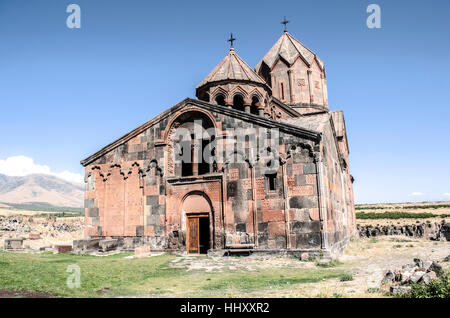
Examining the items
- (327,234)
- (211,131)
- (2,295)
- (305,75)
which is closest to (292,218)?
(327,234)

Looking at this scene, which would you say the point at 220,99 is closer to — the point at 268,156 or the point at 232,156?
the point at 232,156

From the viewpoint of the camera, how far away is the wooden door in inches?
495

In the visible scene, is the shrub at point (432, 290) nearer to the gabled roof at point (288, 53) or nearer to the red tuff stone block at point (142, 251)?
the red tuff stone block at point (142, 251)

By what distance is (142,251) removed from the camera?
1205cm

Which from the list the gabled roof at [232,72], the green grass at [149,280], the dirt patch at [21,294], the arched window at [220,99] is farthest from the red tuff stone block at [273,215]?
the dirt patch at [21,294]

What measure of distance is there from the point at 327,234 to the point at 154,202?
612 centimetres

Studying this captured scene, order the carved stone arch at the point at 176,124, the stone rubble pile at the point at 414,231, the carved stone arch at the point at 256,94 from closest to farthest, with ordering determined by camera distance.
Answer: the carved stone arch at the point at 176,124
the carved stone arch at the point at 256,94
the stone rubble pile at the point at 414,231

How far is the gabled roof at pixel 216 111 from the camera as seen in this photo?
11.1m

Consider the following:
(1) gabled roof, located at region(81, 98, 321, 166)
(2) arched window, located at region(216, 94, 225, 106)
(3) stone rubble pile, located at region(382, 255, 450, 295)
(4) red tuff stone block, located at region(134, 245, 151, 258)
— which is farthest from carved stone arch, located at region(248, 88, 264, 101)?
(3) stone rubble pile, located at region(382, 255, 450, 295)

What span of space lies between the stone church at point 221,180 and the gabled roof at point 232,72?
0.08 metres

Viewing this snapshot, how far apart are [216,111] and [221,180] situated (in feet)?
8.03

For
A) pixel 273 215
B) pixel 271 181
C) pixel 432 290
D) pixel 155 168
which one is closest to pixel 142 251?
pixel 155 168
